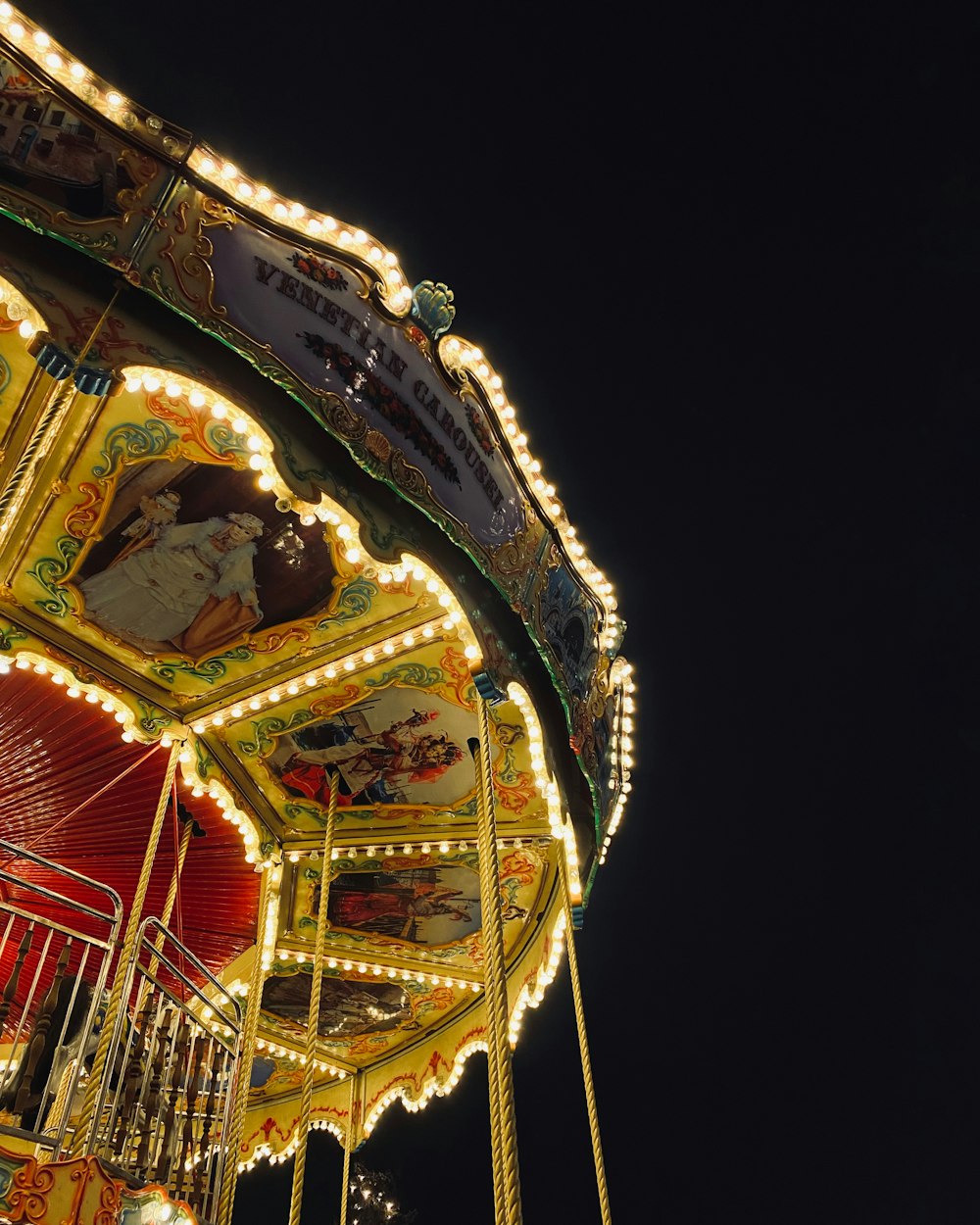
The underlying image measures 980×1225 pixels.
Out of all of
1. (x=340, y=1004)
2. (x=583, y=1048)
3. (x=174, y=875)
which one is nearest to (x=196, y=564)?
(x=174, y=875)

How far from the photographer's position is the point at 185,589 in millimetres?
4996

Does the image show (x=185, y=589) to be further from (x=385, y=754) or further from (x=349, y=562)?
(x=385, y=754)

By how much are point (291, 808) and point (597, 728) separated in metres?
2.30

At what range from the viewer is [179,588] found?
500 cm

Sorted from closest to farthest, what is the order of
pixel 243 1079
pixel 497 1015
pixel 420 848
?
pixel 497 1015
pixel 243 1079
pixel 420 848

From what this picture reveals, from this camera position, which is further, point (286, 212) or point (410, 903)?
point (410, 903)

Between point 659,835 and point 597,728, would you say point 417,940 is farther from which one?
point 659,835

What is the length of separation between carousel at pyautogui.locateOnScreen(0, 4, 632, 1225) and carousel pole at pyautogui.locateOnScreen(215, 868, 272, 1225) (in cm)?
4

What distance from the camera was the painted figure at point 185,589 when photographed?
4.73 meters

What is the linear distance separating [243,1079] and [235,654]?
8.60 feet

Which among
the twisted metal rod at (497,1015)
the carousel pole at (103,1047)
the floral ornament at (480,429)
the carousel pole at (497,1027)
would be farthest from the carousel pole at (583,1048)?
the floral ornament at (480,429)

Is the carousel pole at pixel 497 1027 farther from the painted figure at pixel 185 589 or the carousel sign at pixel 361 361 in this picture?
the painted figure at pixel 185 589

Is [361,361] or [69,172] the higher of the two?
[361,361]

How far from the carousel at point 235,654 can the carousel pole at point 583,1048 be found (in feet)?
0.18
